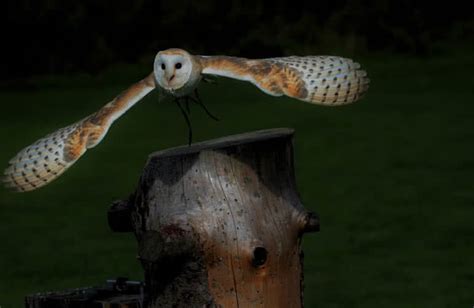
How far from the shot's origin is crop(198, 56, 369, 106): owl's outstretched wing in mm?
4633

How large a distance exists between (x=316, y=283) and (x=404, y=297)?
1.76 ft

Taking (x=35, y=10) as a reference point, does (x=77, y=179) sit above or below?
below

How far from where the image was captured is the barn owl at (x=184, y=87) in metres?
4.60

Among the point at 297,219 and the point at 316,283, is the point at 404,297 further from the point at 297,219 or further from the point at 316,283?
the point at 297,219

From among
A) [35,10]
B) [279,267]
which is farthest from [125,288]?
[35,10]

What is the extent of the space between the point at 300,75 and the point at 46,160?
2.74 ft

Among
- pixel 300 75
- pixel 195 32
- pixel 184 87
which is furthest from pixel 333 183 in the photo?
pixel 184 87

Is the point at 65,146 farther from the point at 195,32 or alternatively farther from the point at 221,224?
the point at 195,32

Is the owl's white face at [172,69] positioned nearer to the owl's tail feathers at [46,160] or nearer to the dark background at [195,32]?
the owl's tail feathers at [46,160]

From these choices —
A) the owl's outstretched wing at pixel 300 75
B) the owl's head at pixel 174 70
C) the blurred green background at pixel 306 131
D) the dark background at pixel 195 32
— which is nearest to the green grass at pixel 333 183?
the blurred green background at pixel 306 131

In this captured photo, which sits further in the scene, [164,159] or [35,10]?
[35,10]

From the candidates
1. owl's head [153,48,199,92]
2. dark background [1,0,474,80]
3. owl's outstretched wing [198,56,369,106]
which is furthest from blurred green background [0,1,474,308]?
owl's head [153,48,199,92]

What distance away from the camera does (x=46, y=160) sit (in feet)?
15.5

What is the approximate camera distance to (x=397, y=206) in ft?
29.3
